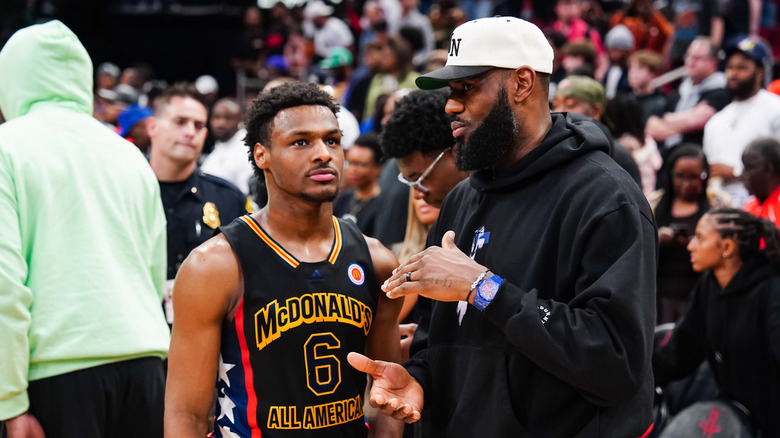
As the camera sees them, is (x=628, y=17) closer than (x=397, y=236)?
No

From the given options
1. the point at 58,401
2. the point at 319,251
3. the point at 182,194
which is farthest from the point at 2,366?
the point at 182,194

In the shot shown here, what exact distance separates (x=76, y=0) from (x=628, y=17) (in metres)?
9.98

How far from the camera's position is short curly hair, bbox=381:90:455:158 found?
4219mm

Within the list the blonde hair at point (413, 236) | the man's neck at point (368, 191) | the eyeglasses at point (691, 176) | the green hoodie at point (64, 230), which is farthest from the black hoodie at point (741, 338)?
the green hoodie at point (64, 230)

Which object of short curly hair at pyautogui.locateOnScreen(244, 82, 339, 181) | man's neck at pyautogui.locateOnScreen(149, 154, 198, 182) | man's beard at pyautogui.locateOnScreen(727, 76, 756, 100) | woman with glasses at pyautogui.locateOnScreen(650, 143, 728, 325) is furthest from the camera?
man's beard at pyautogui.locateOnScreen(727, 76, 756, 100)

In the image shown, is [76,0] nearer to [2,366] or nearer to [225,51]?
[225,51]

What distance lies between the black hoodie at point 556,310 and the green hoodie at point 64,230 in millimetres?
1455

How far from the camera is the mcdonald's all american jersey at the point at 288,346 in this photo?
10.1 ft

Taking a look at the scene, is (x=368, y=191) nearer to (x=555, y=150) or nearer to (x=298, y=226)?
(x=298, y=226)

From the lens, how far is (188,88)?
19.1ft

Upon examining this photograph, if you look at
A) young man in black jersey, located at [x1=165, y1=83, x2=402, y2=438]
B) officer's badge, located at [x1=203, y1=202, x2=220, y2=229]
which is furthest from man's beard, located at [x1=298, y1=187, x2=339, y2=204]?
officer's badge, located at [x1=203, y1=202, x2=220, y2=229]

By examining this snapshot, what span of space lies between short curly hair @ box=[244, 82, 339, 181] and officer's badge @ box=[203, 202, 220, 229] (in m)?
1.57

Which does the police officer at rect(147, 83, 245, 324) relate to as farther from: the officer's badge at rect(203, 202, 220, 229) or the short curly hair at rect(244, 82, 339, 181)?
the short curly hair at rect(244, 82, 339, 181)

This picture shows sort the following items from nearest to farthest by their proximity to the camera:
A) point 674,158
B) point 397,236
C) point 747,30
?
point 397,236 → point 674,158 → point 747,30
